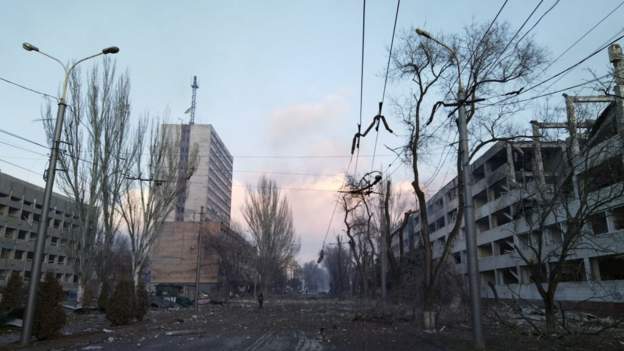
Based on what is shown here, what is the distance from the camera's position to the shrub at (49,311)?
14266mm

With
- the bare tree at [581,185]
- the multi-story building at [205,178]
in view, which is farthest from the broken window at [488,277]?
the multi-story building at [205,178]

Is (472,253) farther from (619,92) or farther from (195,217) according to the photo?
(195,217)

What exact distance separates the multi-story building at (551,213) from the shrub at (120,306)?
1645cm

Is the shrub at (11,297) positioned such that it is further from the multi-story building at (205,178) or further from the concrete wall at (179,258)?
the multi-story building at (205,178)

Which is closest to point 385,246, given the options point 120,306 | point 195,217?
point 120,306

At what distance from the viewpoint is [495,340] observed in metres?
14.6

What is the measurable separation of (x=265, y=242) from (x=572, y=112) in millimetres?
46011

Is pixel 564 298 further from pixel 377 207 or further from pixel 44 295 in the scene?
pixel 44 295

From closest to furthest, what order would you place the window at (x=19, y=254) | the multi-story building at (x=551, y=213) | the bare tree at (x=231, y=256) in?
the multi-story building at (x=551, y=213)
the window at (x=19, y=254)
the bare tree at (x=231, y=256)

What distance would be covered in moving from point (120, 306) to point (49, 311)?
23.3 feet

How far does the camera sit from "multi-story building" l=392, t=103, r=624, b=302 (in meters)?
14.5

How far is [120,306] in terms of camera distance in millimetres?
21266

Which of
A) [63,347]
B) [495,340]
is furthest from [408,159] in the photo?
[63,347]

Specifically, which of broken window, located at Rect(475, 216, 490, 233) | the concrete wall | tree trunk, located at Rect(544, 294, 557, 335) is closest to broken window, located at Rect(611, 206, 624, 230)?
tree trunk, located at Rect(544, 294, 557, 335)
